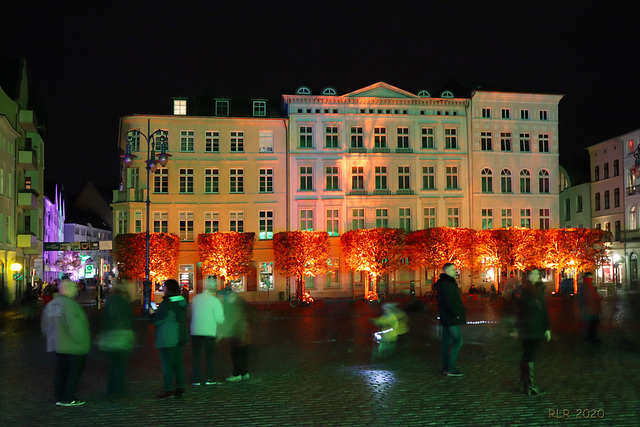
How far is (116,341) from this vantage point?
1159 cm

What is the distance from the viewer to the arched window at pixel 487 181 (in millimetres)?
57188

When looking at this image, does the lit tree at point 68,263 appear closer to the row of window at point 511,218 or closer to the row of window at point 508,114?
the row of window at point 511,218

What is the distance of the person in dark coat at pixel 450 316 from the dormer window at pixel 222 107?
45861 millimetres

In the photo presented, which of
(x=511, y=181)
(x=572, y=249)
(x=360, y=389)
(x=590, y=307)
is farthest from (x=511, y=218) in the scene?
(x=360, y=389)

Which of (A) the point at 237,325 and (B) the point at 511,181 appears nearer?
(A) the point at 237,325

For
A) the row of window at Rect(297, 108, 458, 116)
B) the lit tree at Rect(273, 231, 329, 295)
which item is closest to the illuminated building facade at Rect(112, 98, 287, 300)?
the row of window at Rect(297, 108, 458, 116)

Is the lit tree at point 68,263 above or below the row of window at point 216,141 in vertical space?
below

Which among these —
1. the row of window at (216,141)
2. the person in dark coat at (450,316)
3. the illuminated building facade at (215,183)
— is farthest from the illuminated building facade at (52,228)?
the person in dark coat at (450,316)

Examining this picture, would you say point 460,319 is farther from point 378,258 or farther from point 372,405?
point 378,258

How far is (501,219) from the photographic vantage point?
5694 cm

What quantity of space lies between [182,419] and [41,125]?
57.0m

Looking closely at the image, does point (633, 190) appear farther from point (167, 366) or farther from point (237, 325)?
point (167, 366)

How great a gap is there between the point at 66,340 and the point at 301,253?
39.5m

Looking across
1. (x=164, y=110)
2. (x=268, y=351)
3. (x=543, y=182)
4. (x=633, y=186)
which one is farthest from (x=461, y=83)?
(x=268, y=351)
